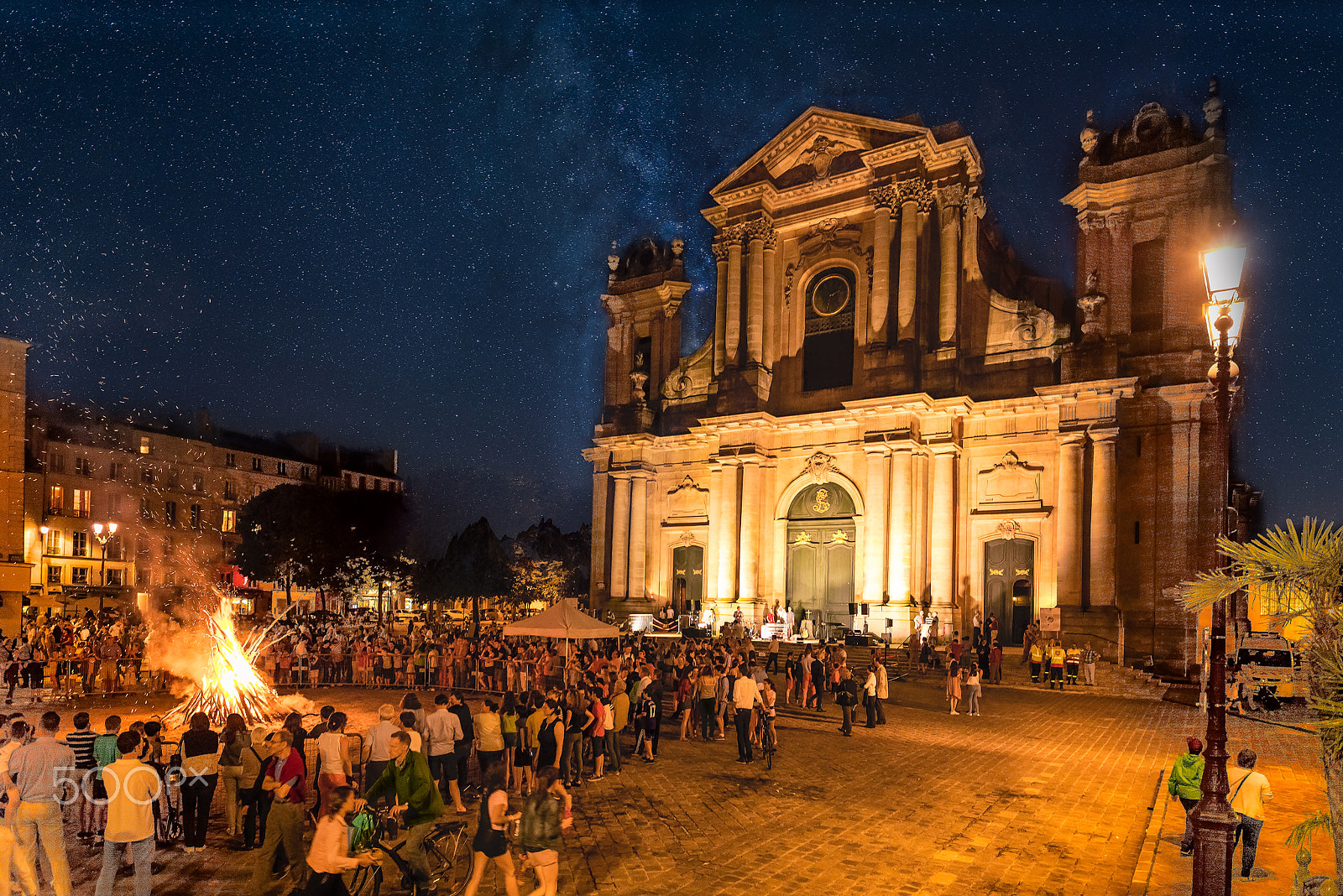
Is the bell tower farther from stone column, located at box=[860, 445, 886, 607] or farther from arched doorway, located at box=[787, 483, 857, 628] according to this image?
stone column, located at box=[860, 445, 886, 607]

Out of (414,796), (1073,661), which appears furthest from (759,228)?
A: (414,796)

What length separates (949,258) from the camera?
33719 mm

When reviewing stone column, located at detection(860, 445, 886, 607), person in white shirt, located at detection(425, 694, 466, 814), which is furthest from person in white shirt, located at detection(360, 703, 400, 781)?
stone column, located at detection(860, 445, 886, 607)

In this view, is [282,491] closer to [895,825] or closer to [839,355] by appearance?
[839,355]

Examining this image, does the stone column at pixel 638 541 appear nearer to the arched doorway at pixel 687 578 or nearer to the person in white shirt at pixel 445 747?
the arched doorway at pixel 687 578

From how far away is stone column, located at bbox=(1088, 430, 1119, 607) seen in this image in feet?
94.2

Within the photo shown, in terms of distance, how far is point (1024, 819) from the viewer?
1074 cm

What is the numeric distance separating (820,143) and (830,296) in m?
6.57

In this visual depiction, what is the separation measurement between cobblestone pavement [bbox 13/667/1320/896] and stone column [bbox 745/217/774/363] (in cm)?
2207

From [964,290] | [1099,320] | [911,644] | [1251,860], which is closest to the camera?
[1251,860]

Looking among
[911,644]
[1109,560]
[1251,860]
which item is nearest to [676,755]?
[1251,860]

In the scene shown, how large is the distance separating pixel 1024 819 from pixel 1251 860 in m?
2.68

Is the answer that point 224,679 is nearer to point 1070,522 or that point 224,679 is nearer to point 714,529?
point 714,529

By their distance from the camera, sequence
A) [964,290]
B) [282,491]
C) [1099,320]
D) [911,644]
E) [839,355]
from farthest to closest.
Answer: [282,491], [839,355], [964,290], [1099,320], [911,644]
